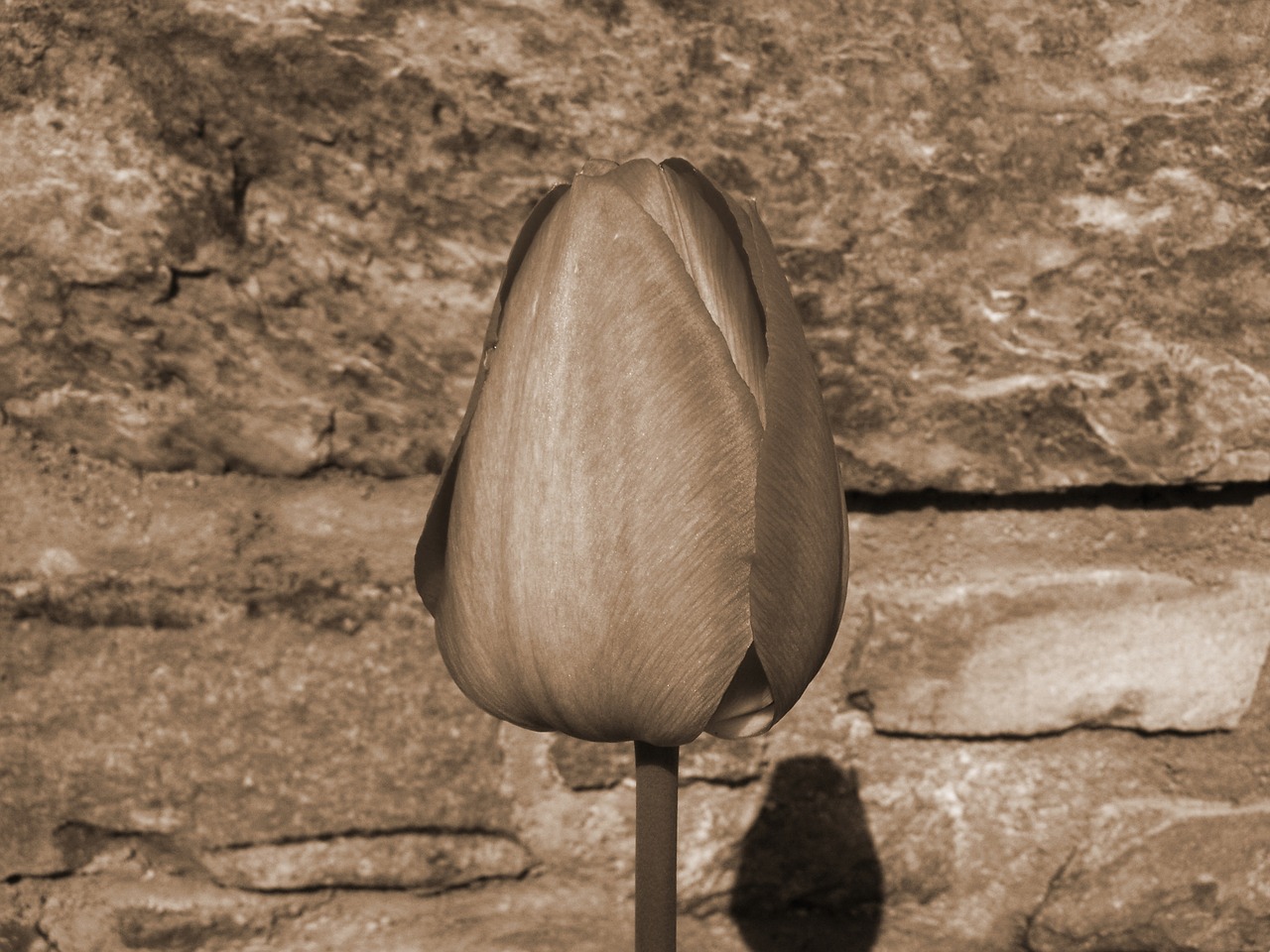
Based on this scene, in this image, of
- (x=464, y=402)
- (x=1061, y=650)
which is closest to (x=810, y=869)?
(x=1061, y=650)

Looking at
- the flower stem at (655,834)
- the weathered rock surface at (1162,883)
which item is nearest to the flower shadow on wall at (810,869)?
the weathered rock surface at (1162,883)

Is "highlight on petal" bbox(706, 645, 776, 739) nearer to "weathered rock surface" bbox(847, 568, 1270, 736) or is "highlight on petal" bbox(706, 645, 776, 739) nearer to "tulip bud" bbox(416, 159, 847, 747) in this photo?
"tulip bud" bbox(416, 159, 847, 747)

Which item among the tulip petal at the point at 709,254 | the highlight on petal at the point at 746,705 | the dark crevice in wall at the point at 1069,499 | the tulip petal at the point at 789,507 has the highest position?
the tulip petal at the point at 709,254

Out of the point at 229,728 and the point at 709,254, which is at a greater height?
the point at 709,254

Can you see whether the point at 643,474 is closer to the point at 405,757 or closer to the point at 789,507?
the point at 789,507

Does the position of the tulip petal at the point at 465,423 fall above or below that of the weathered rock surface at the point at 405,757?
above

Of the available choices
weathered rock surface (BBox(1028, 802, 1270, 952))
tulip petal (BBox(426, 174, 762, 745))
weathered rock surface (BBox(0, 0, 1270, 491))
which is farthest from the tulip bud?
weathered rock surface (BBox(1028, 802, 1270, 952))

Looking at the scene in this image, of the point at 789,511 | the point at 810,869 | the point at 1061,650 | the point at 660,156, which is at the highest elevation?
the point at 660,156

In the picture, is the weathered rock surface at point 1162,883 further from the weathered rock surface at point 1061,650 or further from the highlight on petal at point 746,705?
the highlight on petal at point 746,705
